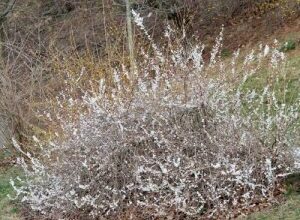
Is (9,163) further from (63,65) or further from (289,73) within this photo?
(289,73)

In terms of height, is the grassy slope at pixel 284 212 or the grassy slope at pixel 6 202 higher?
the grassy slope at pixel 284 212

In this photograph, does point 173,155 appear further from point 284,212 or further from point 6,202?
point 6,202

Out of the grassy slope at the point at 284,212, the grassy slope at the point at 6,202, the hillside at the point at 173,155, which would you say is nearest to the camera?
the grassy slope at the point at 284,212

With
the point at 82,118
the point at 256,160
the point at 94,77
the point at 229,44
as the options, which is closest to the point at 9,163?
the point at 94,77

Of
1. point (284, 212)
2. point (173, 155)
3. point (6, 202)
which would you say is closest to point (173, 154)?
point (173, 155)

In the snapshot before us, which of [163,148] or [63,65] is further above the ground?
[63,65]

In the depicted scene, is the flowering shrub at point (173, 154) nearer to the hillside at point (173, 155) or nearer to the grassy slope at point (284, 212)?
the hillside at point (173, 155)

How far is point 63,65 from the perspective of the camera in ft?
34.9

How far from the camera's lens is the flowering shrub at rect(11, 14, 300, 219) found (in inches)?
260

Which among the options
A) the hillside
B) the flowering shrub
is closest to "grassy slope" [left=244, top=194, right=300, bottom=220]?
the hillside

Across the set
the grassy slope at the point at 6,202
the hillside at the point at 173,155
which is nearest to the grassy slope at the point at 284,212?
the hillside at the point at 173,155

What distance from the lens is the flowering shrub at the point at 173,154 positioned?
260 inches

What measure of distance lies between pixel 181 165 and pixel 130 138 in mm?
788

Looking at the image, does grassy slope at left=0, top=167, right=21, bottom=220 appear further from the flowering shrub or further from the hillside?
the flowering shrub
